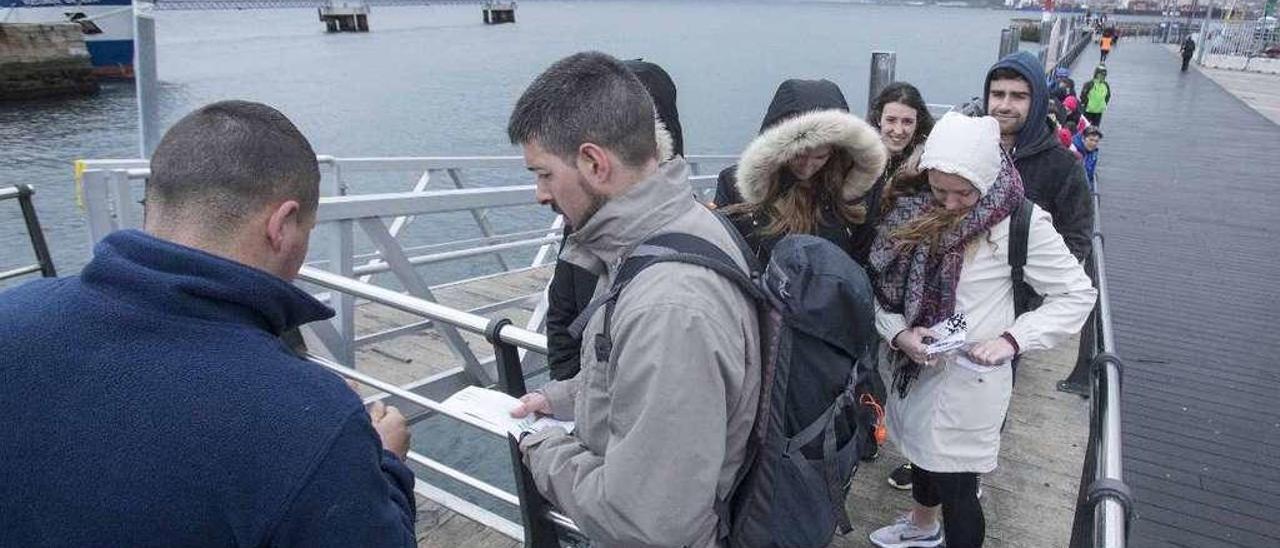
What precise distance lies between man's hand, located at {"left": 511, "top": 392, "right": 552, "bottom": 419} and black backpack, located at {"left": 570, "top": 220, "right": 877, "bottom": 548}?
42 cm

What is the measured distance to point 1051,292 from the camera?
2684 millimetres

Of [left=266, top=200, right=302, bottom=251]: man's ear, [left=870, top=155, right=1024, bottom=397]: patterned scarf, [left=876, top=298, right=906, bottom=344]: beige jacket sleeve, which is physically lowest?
[left=876, top=298, right=906, bottom=344]: beige jacket sleeve

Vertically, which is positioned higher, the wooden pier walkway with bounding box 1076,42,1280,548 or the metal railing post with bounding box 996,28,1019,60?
the metal railing post with bounding box 996,28,1019,60

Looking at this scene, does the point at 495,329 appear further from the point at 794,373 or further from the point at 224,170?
the point at 224,170

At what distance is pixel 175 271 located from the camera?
1.23 m

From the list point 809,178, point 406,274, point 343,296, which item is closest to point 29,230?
point 343,296

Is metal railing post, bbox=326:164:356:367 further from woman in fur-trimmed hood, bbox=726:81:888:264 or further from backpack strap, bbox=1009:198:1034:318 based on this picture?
backpack strap, bbox=1009:198:1034:318

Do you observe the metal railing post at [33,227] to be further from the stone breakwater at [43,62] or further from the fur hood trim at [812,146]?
the stone breakwater at [43,62]

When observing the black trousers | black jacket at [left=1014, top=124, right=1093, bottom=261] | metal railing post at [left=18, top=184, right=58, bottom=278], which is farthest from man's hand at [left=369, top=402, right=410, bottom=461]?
metal railing post at [left=18, top=184, right=58, bottom=278]

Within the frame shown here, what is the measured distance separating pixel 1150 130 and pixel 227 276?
65.4 feet

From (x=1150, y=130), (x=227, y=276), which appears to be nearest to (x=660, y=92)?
(x=227, y=276)

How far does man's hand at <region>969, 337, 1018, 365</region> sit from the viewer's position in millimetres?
2637

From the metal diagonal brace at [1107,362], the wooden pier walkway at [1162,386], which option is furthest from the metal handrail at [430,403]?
the metal diagonal brace at [1107,362]

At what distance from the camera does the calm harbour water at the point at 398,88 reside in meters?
23.1
